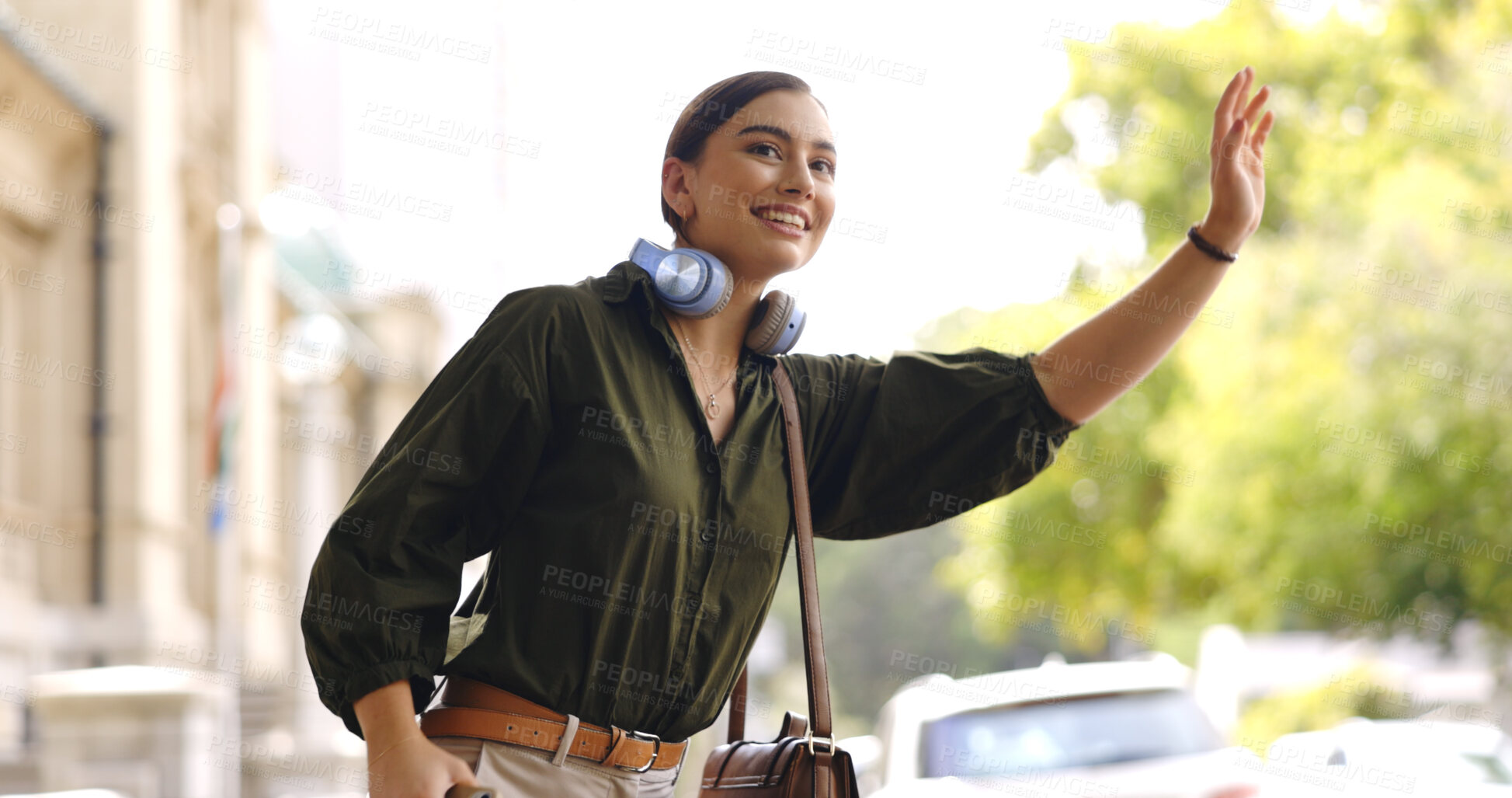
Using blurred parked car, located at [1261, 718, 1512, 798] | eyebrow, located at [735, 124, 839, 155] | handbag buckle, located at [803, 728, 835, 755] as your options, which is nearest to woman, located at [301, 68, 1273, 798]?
eyebrow, located at [735, 124, 839, 155]

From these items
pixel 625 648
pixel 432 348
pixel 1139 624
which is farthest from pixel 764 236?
pixel 432 348

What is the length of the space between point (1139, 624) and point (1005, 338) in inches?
208

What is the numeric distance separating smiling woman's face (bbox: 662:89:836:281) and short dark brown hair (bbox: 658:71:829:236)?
13 millimetres

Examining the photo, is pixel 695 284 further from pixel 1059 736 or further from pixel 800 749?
pixel 1059 736

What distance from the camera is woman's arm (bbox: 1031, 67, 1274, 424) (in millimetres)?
2109

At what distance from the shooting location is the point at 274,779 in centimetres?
1159

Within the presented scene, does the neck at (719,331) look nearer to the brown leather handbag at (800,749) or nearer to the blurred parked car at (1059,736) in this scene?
the brown leather handbag at (800,749)

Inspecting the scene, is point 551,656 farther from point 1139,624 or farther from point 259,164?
point 1139,624

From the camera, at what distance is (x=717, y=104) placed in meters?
2.12

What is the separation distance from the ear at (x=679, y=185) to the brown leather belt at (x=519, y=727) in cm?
81

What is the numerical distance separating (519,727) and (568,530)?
0.28 metres

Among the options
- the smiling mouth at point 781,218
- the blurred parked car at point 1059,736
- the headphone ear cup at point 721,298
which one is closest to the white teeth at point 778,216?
the smiling mouth at point 781,218

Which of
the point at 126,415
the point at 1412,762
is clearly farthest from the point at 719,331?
the point at 126,415

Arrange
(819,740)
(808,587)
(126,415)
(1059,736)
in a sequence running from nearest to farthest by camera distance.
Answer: (819,740)
(808,587)
(1059,736)
(126,415)
